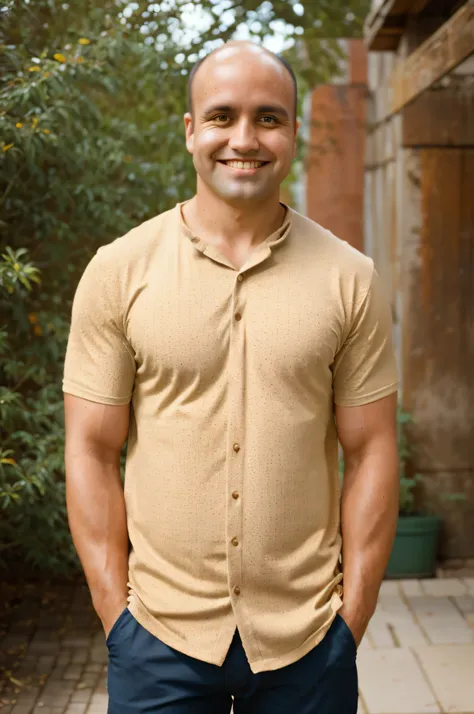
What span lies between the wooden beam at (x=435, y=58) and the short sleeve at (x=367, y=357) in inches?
113

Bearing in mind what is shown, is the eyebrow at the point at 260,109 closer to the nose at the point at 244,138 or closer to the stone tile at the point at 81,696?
the nose at the point at 244,138

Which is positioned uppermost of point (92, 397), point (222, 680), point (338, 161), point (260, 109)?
point (338, 161)

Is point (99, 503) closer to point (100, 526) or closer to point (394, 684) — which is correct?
point (100, 526)

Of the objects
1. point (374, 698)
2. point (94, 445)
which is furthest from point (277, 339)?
point (374, 698)

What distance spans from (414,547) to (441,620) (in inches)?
29.5

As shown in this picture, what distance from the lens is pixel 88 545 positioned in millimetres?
2066

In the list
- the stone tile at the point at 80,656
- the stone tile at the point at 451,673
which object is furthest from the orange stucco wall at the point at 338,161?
the stone tile at the point at 80,656

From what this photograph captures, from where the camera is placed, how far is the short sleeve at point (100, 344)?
1.97m

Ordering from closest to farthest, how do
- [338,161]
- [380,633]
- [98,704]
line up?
1. [98,704]
2. [380,633]
3. [338,161]

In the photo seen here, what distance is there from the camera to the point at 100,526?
6.73 ft

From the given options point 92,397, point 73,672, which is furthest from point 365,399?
point 73,672

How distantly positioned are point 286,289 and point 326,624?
0.65m

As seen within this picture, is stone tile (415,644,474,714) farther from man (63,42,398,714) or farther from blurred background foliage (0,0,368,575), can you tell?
man (63,42,398,714)

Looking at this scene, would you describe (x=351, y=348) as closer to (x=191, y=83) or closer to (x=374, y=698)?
(x=191, y=83)
